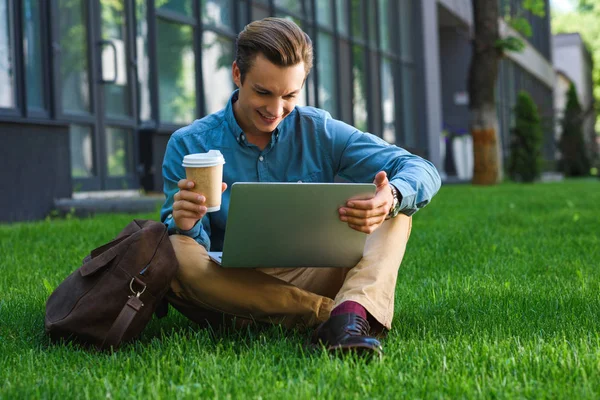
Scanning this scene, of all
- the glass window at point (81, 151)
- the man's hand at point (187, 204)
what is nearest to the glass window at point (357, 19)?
the glass window at point (81, 151)

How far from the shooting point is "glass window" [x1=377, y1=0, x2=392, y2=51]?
19.2 m

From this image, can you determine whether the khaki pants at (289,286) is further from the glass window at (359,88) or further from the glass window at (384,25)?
the glass window at (384,25)

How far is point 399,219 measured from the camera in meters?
3.29

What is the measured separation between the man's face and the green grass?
80 cm

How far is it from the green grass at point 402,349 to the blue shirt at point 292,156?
0.50 meters

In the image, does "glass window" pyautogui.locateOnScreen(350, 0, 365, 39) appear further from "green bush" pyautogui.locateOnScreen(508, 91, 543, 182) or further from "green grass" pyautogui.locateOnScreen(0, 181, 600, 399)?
"green grass" pyautogui.locateOnScreen(0, 181, 600, 399)

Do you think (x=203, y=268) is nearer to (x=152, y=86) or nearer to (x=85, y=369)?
(x=85, y=369)

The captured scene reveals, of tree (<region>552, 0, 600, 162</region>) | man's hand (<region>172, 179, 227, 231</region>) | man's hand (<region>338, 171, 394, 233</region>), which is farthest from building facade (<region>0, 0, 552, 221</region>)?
tree (<region>552, 0, 600, 162</region>)

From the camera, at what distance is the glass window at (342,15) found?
16875mm

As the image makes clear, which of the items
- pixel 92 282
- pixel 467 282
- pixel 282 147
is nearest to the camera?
pixel 92 282

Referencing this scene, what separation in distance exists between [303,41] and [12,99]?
19.5ft

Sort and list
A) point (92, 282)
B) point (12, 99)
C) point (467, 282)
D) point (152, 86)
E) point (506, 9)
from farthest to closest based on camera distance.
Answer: point (506, 9), point (152, 86), point (12, 99), point (467, 282), point (92, 282)

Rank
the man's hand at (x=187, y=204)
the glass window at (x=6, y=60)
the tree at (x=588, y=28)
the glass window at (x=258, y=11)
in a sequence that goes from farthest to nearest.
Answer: the tree at (x=588, y=28)
the glass window at (x=258, y=11)
the glass window at (x=6, y=60)
the man's hand at (x=187, y=204)

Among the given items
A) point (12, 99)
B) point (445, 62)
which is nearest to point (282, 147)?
point (12, 99)
